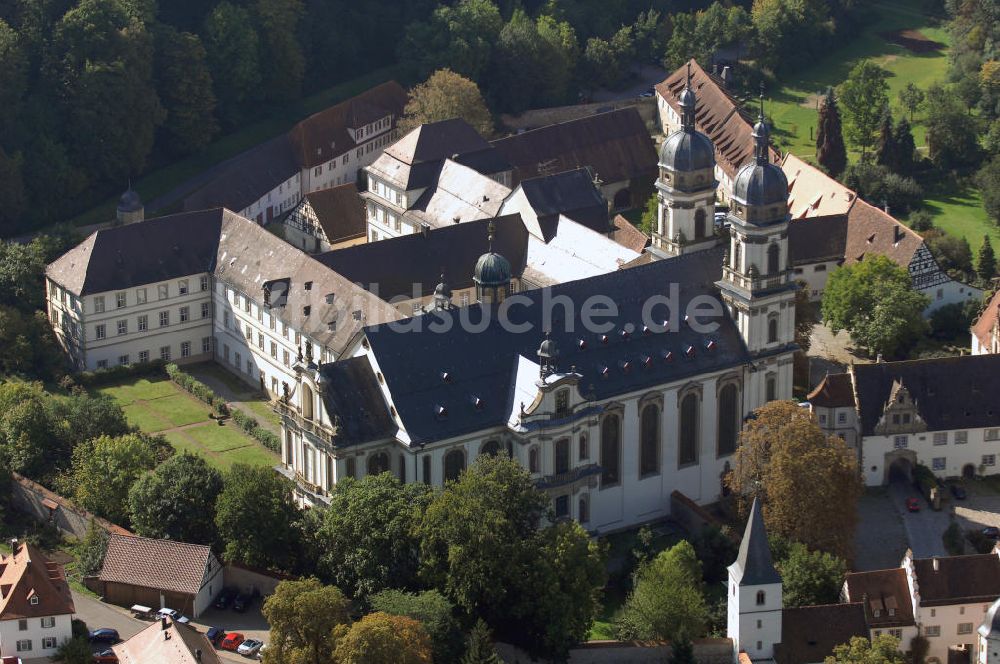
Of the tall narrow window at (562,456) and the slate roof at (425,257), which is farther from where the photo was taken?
the slate roof at (425,257)

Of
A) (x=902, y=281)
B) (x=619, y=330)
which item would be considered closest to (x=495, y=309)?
(x=619, y=330)

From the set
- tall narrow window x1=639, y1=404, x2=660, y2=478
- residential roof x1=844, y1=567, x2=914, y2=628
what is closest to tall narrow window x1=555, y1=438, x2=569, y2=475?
tall narrow window x1=639, y1=404, x2=660, y2=478

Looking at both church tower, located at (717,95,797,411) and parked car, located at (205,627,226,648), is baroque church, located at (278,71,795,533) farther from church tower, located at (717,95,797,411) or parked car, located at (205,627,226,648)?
parked car, located at (205,627,226,648)

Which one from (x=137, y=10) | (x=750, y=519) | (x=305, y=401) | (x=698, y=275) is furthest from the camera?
(x=137, y=10)

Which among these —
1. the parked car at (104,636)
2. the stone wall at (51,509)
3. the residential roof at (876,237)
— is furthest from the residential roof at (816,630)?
the residential roof at (876,237)

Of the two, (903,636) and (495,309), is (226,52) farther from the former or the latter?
(903,636)

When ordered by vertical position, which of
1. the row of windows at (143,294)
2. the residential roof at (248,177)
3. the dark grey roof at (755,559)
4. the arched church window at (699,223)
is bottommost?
the dark grey roof at (755,559)

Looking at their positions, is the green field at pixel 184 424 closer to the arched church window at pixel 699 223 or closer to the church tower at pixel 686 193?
the church tower at pixel 686 193

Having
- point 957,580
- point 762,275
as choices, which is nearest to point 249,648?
point 957,580
